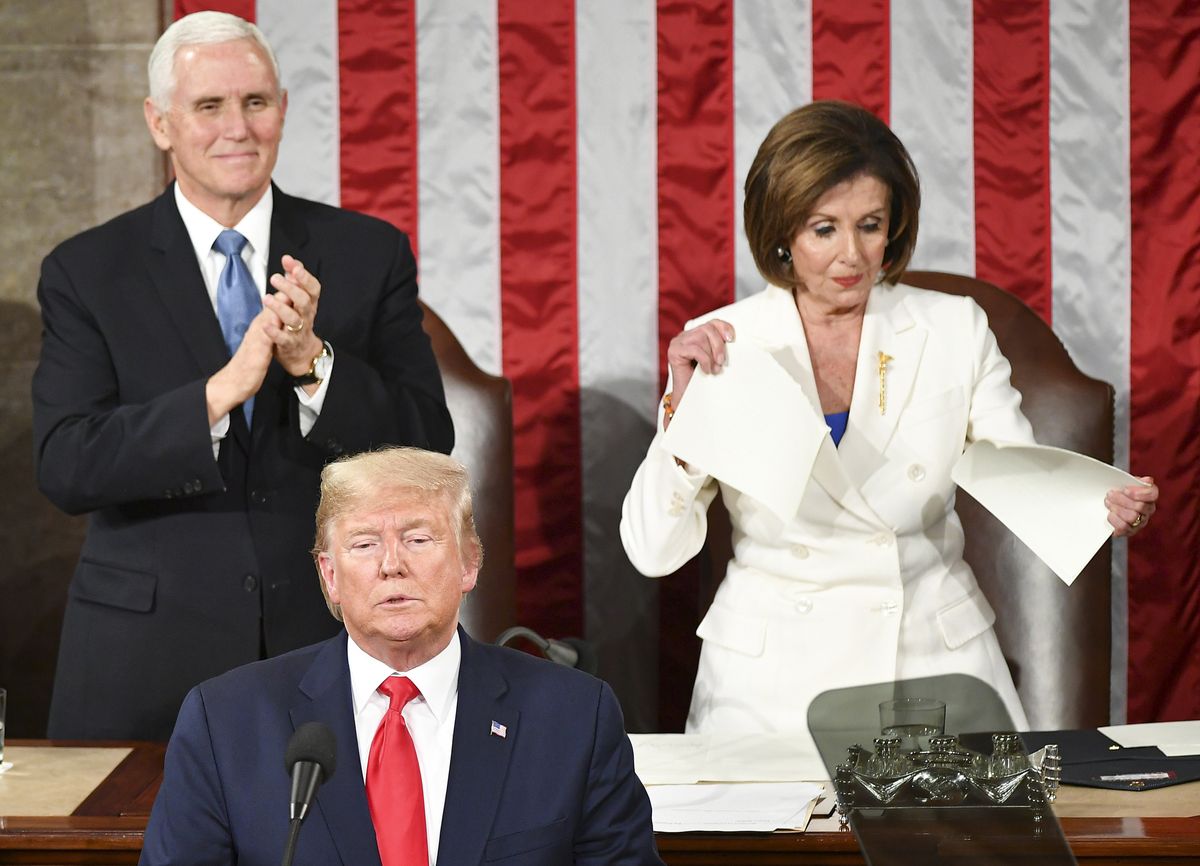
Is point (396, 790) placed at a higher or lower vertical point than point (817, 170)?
lower

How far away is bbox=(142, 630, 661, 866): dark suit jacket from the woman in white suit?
0.91 metres

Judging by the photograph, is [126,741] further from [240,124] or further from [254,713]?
[240,124]

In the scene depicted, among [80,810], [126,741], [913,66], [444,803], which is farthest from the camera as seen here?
[913,66]

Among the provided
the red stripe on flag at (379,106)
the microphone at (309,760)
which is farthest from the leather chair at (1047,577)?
the microphone at (309,760)

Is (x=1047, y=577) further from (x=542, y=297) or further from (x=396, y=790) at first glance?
(x=396, y=790)

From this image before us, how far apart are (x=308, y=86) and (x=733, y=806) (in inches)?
97.5

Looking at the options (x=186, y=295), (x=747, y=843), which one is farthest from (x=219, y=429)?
(x=747, y=843)

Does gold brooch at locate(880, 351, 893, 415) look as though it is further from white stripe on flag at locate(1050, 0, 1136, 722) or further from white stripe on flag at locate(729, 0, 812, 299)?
white stripe on flag at locate(1050, 0, 1136, 722)

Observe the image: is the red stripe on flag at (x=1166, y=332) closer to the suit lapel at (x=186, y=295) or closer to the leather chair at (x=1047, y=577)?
the leather chair at (x=1047, y=577)

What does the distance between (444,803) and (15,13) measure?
2.90 metres

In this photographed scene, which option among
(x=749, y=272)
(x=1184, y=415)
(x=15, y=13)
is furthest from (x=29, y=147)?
(x=1184, y=415)

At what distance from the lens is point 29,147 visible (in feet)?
13.8

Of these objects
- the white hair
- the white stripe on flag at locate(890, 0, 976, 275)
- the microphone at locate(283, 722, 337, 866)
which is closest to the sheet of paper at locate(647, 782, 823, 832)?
the microphone at locate(283, 722, 337, 866)

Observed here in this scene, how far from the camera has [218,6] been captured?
4.15 metres
